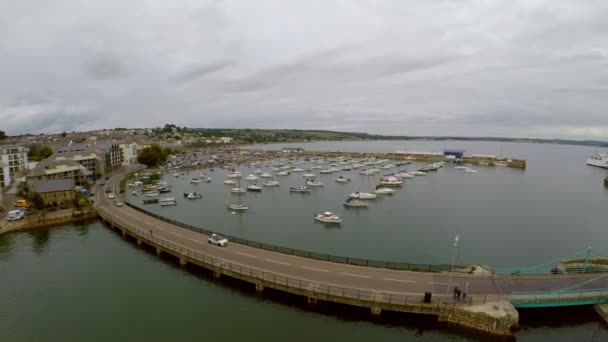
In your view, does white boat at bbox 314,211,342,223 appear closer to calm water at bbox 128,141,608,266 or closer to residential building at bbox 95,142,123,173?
calm water at bbox 128,141,608,266

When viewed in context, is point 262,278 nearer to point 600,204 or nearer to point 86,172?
point 86,172

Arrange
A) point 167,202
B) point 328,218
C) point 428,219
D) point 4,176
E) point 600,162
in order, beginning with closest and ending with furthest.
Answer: point 328,218, point 428,219, point 167,202, point 4,176, point 600,162

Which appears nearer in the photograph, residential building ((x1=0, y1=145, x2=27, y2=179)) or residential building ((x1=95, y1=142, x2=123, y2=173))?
residential building ((x1=0, y1=145, x2=27, y2=179))

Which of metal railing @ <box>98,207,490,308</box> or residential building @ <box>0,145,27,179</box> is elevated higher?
residential building @ <box>0,145,27,179</box>

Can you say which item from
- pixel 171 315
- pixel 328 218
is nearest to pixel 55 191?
pixel 171 315

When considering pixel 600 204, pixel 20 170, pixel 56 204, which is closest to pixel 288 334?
pixel 56 204

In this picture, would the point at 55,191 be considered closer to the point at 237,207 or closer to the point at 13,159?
the point at 237,207

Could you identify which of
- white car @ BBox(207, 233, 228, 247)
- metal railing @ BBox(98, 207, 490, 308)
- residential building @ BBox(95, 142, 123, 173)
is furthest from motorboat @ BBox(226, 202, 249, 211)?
residential building @ BBox(95, 142, 123, 173)
